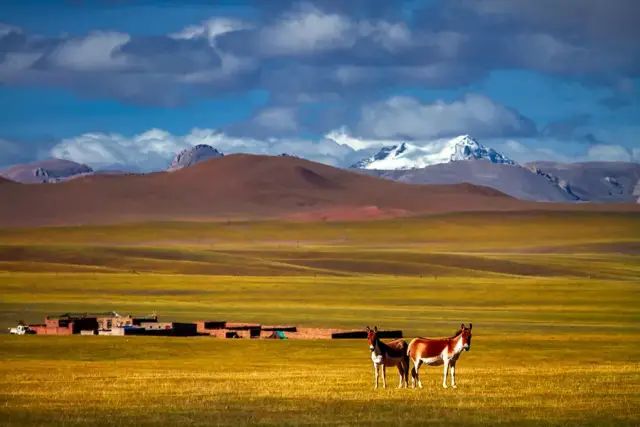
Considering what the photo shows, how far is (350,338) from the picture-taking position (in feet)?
176

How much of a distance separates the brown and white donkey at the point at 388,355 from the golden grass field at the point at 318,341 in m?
0.69

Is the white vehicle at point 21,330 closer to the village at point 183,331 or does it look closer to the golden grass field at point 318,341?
the village at point 183,331

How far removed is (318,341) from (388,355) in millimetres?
22943

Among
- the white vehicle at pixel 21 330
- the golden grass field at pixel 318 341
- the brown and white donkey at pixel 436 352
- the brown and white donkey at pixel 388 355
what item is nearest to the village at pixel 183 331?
the white vehicle at pixel 21 330

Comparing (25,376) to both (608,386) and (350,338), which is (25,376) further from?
(350,338)

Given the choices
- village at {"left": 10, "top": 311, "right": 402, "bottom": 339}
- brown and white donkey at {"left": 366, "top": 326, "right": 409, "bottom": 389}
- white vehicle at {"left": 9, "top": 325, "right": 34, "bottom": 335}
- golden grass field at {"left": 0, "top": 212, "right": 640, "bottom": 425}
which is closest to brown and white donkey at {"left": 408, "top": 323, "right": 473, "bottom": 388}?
brown and white donkey at {"left": 366, "top": 326, "right": 409, "bottom": 389}

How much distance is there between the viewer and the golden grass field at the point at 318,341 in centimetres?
2488

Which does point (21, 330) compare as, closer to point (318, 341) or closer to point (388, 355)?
point (318, 341)

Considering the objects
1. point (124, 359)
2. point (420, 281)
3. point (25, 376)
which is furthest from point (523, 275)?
point (25, 376)

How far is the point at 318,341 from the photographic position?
169 ft

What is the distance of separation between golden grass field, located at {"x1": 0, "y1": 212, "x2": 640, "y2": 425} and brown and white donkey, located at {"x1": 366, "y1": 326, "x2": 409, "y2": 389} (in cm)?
69

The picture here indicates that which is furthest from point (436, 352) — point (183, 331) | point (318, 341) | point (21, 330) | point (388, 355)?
point (21, 330)

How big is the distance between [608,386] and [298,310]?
156 feet

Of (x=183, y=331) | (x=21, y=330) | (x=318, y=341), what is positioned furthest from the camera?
(x=183, y=331)
